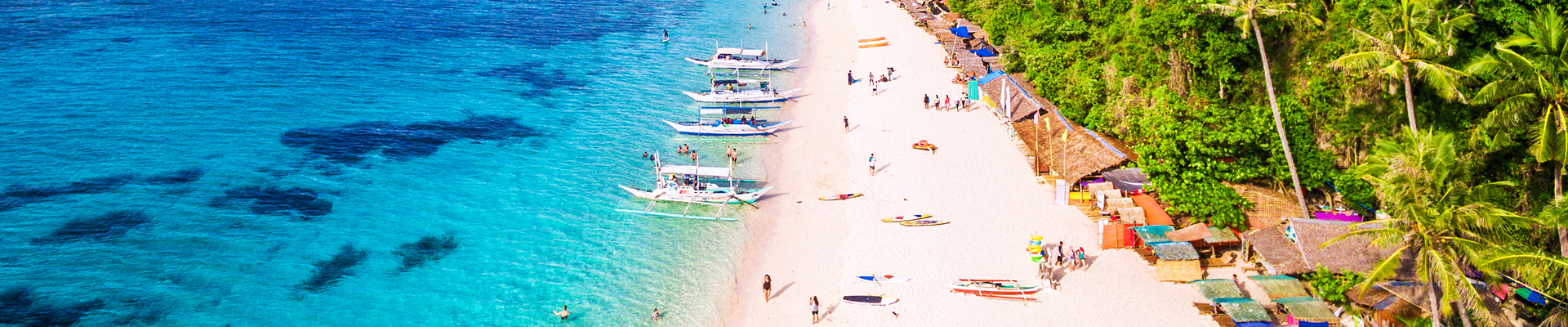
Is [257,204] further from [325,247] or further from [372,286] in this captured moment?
[372,286]

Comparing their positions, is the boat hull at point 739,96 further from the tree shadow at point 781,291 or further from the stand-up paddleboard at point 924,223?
the tree shadow at point 781,291

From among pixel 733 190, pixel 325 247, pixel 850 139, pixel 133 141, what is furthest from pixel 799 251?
pixel 133 141

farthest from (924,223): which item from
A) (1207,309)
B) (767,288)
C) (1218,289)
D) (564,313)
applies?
(564,313)

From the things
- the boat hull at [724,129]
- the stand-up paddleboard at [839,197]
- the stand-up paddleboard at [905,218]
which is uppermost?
the boat hull at [724,129]

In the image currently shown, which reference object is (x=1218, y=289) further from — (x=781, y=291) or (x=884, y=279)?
(x=781, y=291)

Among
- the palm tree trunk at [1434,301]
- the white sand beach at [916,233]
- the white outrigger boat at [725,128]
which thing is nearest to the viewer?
the palm tree trunk at [1434,301]

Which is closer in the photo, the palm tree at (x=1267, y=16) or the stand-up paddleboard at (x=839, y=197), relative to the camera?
the palm tree at (x=1267, y=16)

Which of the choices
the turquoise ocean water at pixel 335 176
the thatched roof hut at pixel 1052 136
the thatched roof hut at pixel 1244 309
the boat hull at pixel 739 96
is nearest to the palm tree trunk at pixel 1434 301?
the thatched roof hut at pixel 1244 309
